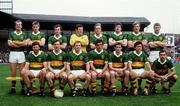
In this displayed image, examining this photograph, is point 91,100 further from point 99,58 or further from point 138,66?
point 138,66

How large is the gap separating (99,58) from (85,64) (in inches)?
15.5

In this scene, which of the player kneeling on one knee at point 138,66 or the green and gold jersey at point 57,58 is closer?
the green and gold jersey at point 57,58

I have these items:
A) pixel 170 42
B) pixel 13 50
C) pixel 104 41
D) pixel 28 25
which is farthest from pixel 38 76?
pixel 28 25

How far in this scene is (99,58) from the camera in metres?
10.7

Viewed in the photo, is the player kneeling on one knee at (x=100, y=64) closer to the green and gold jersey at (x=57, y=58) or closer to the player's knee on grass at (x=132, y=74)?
the player's knee on grass at (x=132, y=74)

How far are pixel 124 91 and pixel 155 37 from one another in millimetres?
1825

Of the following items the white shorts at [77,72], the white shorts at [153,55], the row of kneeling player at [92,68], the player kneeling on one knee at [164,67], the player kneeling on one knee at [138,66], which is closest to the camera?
the row of kneeling player at [92,68]

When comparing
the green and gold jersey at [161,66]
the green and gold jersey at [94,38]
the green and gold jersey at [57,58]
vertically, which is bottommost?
the green and gold jersey at [161,66]

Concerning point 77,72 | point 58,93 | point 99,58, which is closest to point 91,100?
point 58,93

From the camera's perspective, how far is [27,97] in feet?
33.1

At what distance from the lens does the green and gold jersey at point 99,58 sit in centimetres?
1066

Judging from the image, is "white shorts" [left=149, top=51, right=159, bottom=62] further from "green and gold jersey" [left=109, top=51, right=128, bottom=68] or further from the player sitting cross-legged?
"green and gold jersey" [left=109, top=51, right=128, bottom=68]

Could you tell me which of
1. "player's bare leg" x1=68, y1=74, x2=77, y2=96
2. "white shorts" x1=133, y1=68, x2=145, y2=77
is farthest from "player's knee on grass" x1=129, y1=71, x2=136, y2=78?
"player's bare leg" x1=68, y1=74, x2=77, y2=96

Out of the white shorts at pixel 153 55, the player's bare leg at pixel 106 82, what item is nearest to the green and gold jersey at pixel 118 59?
the player's bare leg at pixel 106 82
